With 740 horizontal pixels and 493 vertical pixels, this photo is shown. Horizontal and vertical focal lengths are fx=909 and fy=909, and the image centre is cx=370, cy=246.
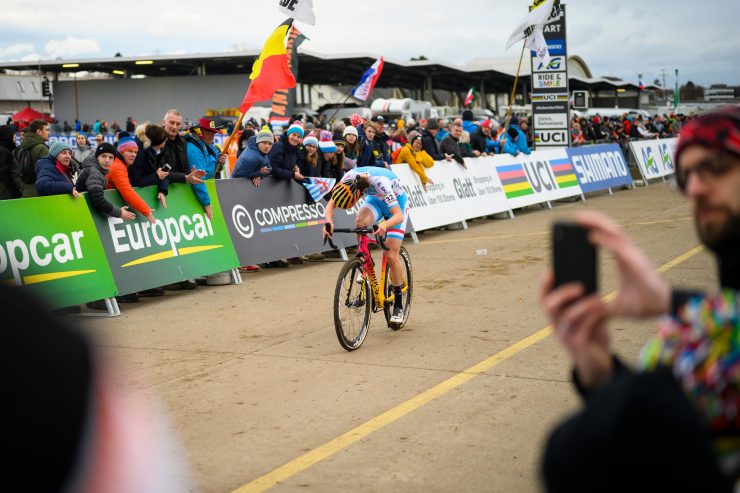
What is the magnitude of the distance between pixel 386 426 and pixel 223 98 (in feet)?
189

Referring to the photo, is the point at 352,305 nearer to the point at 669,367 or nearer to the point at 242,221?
the point at 242,221

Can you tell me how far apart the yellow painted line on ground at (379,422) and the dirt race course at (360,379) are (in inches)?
0.5

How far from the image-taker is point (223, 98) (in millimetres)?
61438

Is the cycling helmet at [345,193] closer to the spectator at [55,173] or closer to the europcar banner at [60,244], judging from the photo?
the europcar banner at [60,244]

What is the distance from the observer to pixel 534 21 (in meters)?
22.7

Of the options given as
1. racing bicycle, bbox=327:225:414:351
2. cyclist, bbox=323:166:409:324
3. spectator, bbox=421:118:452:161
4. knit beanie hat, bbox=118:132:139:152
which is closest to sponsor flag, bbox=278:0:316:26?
knit beanie hat, bbox=118:132:139:152

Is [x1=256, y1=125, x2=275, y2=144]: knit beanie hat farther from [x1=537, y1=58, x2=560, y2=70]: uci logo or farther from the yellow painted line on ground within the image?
[x1=537, y1=58, x2=560, y2=70]: uci logo

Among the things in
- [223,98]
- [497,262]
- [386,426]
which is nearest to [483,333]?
[386,426]

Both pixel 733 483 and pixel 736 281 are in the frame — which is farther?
pixel 736 281

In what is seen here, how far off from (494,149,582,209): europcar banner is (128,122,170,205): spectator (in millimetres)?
10870

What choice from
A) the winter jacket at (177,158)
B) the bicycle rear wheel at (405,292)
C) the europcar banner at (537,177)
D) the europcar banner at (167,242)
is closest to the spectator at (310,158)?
the europcar banner at (167,242)

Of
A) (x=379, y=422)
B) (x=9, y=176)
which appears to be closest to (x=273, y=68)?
(x=9, y=176)

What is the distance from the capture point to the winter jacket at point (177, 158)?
11.9 meters

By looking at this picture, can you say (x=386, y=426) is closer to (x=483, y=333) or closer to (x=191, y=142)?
(x=483, y=333)
